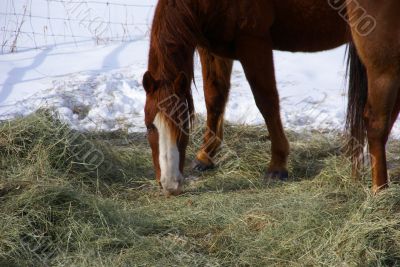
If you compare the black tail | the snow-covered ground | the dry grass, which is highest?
the black tail

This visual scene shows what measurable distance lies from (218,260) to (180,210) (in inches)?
31.2

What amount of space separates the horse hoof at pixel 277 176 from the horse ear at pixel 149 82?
1154mm

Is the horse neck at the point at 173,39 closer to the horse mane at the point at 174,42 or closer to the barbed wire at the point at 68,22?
the horse mane at the point at 174,42

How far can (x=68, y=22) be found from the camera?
384 inches

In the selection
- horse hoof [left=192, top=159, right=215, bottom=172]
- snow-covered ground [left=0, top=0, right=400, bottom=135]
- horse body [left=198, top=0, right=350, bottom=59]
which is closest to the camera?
horse body [left=198, top=0, right=350, bottom=59]

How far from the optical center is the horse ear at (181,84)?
434cm

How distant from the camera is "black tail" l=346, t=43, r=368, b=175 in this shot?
13.6 ft

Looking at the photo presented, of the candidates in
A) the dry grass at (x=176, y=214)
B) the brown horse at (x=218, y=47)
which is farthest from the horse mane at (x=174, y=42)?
the dry grass at (x=176, y=214)

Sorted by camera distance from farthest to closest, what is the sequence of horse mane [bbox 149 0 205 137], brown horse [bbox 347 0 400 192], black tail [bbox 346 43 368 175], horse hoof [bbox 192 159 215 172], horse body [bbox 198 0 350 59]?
1. horse hoof [bbox 192 159 215 172]
2. horse body [bbox 198 0 350 59]
3. horse mane [bbox 149 0 205 137]
4. black tail [bbox 346 43 368 175]
5. brown horse [bbox 347 0 400 192]

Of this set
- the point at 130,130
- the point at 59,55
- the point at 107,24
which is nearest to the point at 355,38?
the point at 130,130

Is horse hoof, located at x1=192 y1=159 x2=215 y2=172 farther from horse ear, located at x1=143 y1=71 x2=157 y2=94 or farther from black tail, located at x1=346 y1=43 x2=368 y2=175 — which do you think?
black tail, located at x1=346 y1=43 x2=368 y2=175

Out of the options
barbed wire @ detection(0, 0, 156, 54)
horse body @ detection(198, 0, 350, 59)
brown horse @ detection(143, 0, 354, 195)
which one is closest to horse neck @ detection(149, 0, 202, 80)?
brown horse @ detection(143, 0, 354, 195)

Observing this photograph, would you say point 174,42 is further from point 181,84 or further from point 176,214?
point 176,214

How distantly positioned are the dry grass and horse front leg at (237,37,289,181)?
0.16m
